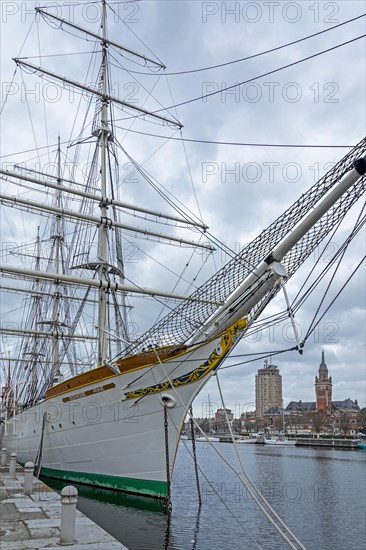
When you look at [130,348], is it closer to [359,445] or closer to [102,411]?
[102,411]

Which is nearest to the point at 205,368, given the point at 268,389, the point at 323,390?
the point at 323,390

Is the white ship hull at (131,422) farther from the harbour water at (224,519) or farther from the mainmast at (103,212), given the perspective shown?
the mainmast at (103,212)

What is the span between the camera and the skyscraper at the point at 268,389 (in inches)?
6181

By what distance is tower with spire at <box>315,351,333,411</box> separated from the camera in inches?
5170

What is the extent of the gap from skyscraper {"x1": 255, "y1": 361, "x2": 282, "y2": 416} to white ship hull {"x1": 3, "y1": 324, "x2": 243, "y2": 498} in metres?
145

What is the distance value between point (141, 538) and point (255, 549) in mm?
2375

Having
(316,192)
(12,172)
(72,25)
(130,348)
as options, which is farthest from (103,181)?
(316,192)

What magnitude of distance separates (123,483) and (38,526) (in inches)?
262

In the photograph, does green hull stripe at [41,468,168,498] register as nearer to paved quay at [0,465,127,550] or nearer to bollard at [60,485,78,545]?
paved quay at [0,465,127,550]

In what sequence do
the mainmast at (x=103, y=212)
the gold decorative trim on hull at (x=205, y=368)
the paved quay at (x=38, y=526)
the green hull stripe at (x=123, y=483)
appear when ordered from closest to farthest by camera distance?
the paved quay at (x=38, y=526) < the gold decorative trim on hull at (x=205, y=368) < the green hull stripe at (x=123, y=483) < the mainmast at (x=103, y=212)

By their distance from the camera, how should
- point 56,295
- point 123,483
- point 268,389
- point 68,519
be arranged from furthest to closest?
point 268,389 → point 56,295 → point 123,483 → point 68,519

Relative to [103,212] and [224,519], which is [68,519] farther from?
[103,212]

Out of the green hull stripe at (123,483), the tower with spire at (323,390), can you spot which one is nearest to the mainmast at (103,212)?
the green hull stripe at (123,483)

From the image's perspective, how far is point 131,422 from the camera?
43.6ft
